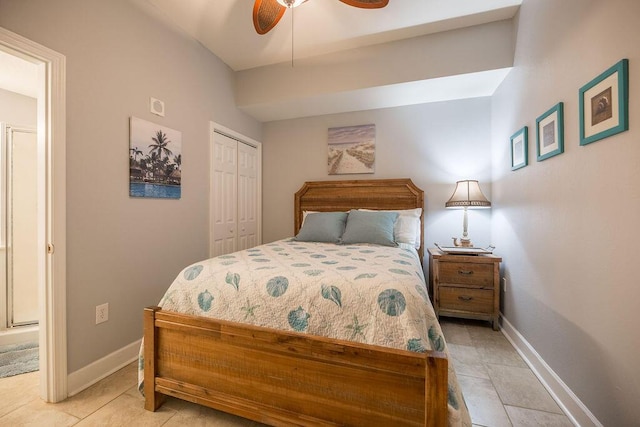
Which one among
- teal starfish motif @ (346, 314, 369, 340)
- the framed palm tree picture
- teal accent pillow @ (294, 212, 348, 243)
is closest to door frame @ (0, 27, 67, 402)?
the framed palm tree picture

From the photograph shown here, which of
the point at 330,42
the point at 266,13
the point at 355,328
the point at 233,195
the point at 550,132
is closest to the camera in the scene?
the point at 355,328

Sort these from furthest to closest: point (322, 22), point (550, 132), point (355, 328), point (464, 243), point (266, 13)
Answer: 1. point (464, 243)
2. point (322, 22)
3. point (266, 13)
4. point (550, 132)
5. point (355, 328)

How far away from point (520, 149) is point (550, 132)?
1.63ft

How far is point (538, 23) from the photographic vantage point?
182cm

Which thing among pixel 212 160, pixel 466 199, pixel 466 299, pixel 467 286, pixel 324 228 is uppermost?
pixel 212 160

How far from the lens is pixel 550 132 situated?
5.47 ft

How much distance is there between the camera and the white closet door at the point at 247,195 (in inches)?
132

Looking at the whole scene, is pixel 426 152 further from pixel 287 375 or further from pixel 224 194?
pixel 287 375

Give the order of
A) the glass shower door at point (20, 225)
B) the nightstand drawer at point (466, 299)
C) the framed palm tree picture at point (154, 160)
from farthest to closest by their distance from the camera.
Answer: the nightstand drawer at point (466, 299) < the glass shower door at point (20, 225) < the framed palm tree picture at point (154, 160)

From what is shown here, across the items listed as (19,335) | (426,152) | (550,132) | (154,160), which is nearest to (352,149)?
(426,152)

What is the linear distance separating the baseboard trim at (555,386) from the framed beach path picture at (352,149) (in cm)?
221

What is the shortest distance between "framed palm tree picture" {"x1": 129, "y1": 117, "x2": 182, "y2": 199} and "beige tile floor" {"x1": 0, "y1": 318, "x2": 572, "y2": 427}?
131 cm

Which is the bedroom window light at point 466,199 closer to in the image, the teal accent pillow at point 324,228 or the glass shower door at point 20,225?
the teal accent pillow at point 324,228

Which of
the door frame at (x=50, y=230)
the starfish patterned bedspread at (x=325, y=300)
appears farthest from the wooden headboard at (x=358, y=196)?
the door frame at (x=50, y=230)
